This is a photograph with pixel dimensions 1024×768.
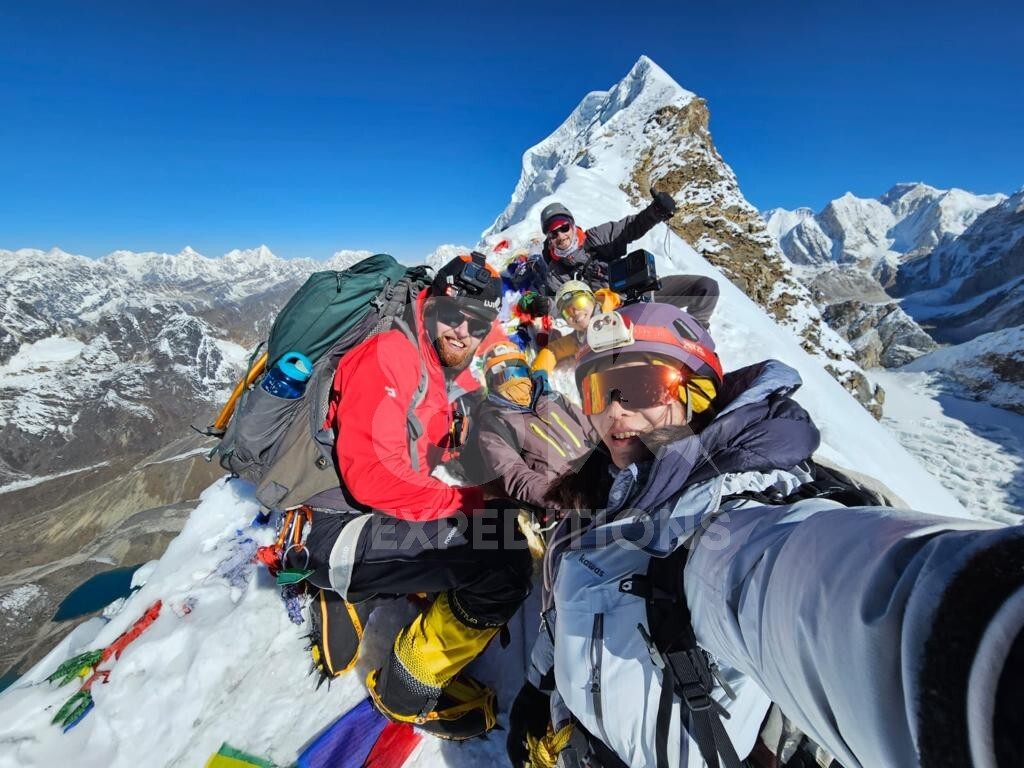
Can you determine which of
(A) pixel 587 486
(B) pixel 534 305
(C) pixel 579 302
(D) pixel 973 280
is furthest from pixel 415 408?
(D) pixel 973 280

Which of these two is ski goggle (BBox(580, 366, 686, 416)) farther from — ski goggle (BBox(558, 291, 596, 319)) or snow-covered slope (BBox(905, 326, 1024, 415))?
snow-covered slope (BBox(905, 326, 1024, 415))

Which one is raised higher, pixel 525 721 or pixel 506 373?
pixel 506 373

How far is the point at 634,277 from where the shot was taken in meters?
6.42

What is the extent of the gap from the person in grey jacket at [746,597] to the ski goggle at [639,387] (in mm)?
12

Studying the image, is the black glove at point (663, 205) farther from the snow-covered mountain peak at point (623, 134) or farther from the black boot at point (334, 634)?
the snow-covered mountain peak at point (623, 134)

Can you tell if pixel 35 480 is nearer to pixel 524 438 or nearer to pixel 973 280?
pixel 524 438

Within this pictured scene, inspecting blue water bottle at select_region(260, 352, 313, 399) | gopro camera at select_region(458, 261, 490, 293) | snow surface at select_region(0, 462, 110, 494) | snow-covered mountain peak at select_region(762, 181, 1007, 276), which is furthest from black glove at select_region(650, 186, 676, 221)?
snow surface at select_region(0, 462, 110, 494)

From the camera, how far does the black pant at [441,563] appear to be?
2.87m

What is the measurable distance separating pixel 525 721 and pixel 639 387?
7.31ft

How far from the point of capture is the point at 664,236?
12445 mm

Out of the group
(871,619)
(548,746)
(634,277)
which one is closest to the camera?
(871,619)

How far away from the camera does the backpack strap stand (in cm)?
153

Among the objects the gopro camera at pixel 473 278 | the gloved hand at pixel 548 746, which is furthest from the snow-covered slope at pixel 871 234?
the gloved hand at pixel 548 746

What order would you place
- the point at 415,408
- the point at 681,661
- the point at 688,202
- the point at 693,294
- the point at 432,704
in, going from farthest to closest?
the point at 688,202
the point at 693,294
the point at 415,408
the point at 432,704
the point at 681,661
